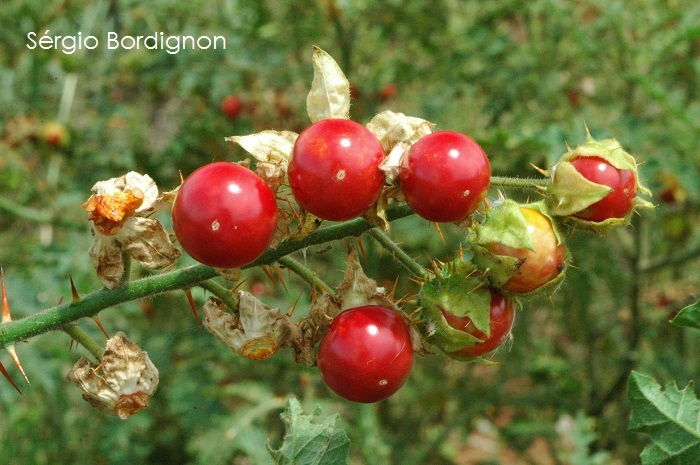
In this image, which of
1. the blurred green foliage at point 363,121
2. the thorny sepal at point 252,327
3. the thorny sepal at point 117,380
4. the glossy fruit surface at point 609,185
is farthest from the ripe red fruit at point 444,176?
the blurred green foliage at point 363,121

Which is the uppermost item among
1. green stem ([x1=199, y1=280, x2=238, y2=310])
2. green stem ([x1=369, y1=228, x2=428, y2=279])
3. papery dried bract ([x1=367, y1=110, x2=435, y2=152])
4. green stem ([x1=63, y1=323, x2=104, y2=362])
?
papery dried bract ([x1=367, y1=110, x2=435, y2=152])

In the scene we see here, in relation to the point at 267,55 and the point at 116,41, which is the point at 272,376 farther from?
the point at 116,41

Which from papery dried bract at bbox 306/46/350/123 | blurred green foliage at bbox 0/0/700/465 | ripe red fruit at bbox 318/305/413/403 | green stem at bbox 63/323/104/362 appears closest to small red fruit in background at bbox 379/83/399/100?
blurred green foliage at bbox 0/0/700/465

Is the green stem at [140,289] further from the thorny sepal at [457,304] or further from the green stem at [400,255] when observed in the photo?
the thorny sepal at [457,304]

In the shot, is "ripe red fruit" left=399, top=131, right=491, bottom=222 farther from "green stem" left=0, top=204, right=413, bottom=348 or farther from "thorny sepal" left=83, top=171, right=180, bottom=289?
"thorny sepal" left=83, top=171, right=180, bottom=289

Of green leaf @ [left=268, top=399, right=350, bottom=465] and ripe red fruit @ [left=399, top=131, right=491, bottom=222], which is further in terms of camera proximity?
green leaf @ [left=268, top=399, right=350, bottom=465]

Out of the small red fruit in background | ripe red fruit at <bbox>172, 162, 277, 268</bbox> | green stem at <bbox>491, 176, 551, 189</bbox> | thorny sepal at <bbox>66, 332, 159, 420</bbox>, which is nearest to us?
ripe red fruit at <bbox>172, 162, 277, 268</bbox>

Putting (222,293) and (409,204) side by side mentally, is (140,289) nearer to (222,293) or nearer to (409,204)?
(222,293)
